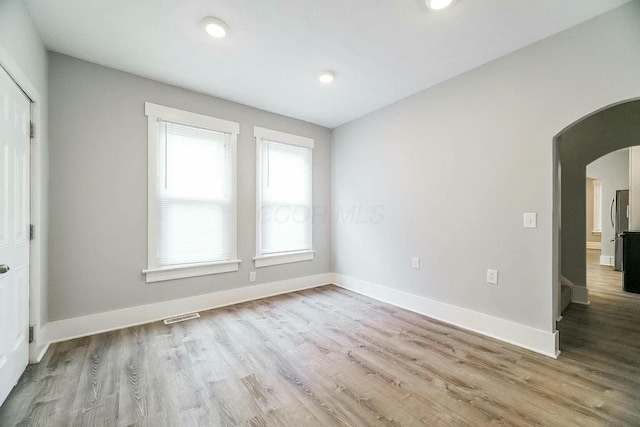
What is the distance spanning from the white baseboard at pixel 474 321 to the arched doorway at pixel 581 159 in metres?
1.56

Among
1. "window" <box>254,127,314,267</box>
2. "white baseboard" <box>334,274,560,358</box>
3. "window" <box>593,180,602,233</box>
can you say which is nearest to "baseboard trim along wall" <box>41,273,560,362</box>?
"white baseboard" <box>334,274,560,358</box>

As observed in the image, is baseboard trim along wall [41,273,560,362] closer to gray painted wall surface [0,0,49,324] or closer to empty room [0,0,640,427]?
empty room [0,0,640,427]

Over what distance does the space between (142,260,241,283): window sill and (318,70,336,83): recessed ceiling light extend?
246cm

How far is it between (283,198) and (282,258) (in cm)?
91

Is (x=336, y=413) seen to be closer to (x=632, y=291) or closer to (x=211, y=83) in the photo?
(x=211, y=83)

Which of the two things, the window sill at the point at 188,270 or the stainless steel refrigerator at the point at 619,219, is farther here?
the stainless steel refrigerator at the point at 619,219

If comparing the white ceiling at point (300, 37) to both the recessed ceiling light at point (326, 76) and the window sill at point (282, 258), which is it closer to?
the recessed ceiling light at point (326, 76)

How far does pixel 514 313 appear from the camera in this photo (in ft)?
7.80

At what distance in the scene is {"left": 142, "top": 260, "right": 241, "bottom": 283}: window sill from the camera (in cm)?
284

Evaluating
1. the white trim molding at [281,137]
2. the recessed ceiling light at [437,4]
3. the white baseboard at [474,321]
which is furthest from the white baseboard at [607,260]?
the recessed ceiling light at [437,4]

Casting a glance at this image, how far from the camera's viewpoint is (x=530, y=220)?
229 cm

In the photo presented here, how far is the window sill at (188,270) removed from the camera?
284cm

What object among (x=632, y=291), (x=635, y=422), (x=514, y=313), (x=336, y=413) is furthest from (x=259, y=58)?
(x=632, y=291)

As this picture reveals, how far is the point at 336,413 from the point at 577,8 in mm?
3218
